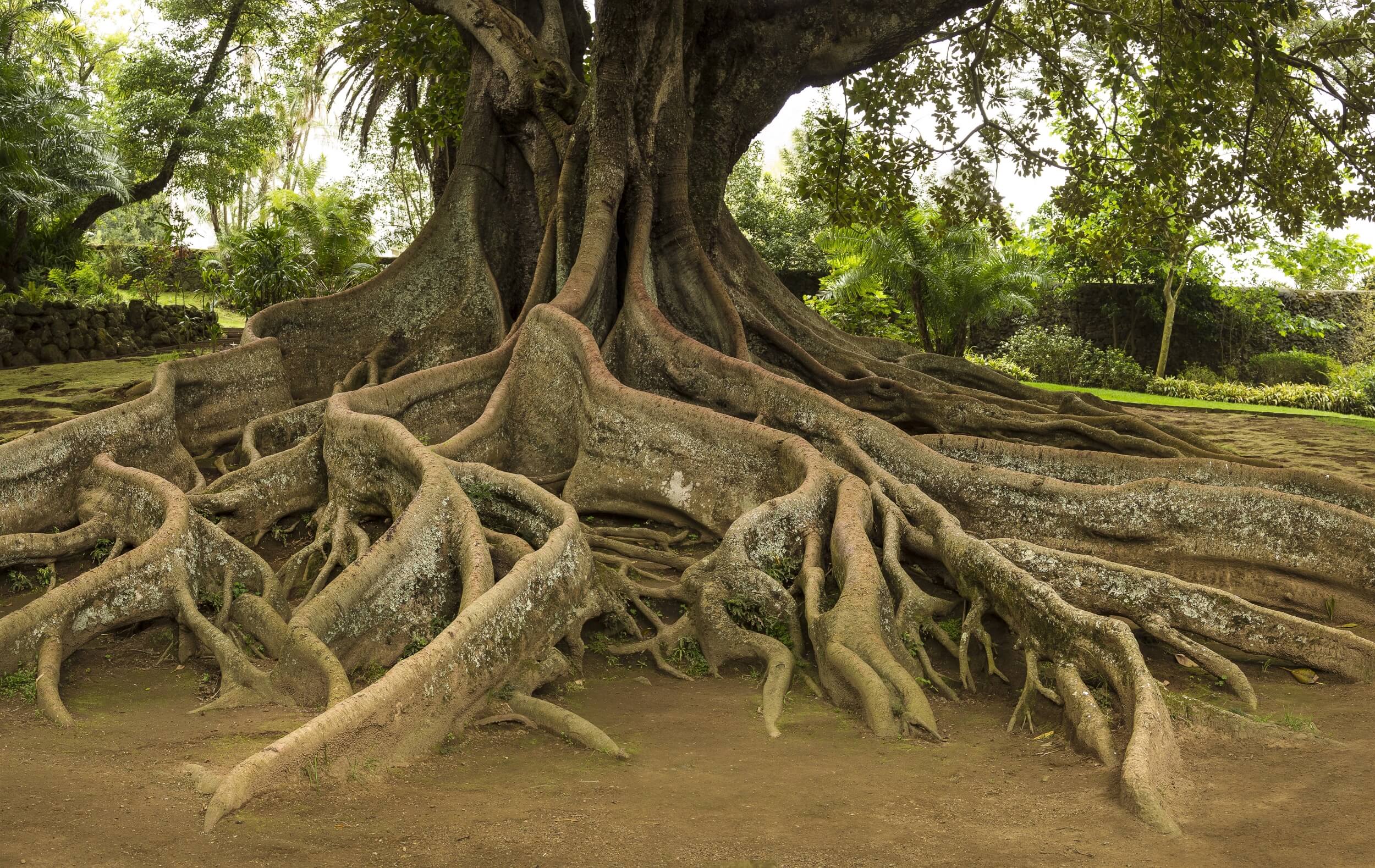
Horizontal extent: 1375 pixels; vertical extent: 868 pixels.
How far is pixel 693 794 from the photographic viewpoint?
3.39m

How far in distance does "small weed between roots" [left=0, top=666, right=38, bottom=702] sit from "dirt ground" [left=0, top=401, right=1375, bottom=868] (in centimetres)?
6

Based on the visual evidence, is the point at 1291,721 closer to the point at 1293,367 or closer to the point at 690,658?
the point at 690,658

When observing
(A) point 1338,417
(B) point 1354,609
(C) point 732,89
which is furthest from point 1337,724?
(A) point 1338,417

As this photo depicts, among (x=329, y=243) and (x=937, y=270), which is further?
(x=329, y=243)

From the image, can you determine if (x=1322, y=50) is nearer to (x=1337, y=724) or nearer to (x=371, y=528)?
(x=1337, y=724)

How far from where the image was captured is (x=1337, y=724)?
13.3 feet

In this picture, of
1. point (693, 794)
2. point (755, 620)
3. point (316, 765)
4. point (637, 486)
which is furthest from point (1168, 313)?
point (316, 765)

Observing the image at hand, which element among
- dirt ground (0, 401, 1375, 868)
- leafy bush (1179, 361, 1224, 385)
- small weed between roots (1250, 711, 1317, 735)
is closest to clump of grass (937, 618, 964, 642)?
dirt ground (0, 401, 1375, 868)

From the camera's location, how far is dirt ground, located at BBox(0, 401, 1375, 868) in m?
2.93

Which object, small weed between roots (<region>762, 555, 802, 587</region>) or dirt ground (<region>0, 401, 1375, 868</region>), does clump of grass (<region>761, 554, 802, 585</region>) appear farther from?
dirt ground (<region>0, 401, 1375, 868</region>)

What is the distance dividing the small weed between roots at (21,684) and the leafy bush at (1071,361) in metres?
19.7

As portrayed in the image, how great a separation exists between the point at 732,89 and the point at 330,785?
7.23 metres

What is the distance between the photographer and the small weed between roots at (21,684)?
4188 mm

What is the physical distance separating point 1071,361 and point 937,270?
4.21 meters
